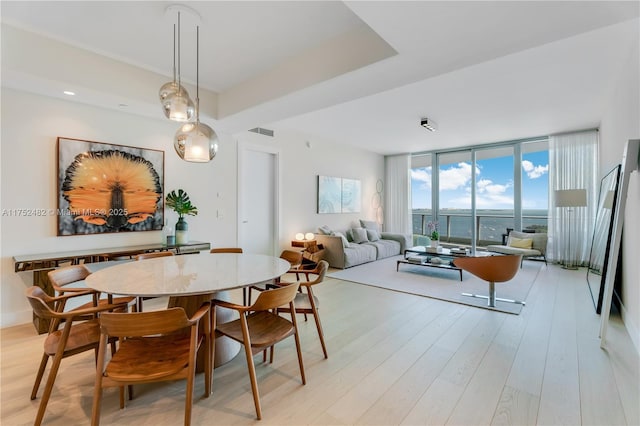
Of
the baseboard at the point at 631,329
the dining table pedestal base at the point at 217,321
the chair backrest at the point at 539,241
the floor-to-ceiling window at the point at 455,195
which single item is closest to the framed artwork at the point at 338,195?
the floor-to-ceiling window at the point at 455,195

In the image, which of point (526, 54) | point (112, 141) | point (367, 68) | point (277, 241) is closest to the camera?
point (367, 68)

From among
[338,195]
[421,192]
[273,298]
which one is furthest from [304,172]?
[273,298]

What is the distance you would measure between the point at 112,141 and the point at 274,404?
3.56 meters

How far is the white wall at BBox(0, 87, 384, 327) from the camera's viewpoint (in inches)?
118

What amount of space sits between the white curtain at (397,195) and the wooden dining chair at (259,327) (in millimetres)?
6638

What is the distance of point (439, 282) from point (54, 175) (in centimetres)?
515

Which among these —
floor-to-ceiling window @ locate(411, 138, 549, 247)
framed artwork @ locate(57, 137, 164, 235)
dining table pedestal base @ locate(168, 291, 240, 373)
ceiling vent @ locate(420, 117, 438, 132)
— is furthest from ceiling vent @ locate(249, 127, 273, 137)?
floor-to-ceiling window @ locate(411, 138, 549, 247)

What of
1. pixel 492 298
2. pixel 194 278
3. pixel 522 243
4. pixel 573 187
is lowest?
pixel 492 298

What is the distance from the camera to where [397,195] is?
27.5 feet

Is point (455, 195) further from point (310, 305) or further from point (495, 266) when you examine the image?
point (310, 305)

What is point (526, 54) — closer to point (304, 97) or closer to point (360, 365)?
point (304, 97)

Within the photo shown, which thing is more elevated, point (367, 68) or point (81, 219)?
point (367, 68)

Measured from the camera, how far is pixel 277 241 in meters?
5.61

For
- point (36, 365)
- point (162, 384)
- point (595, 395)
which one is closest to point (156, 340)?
point (162, 384)
